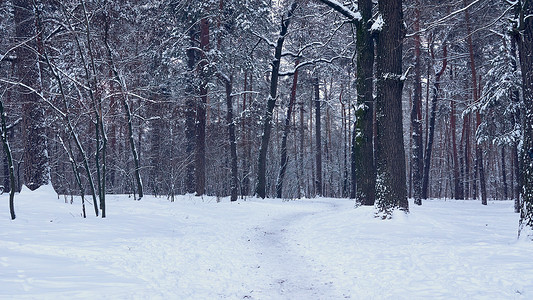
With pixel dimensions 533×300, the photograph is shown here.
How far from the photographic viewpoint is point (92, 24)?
37.8 ft

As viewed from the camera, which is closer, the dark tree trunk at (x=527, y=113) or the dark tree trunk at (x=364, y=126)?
the dark tree trunk at (x=527, y=113)

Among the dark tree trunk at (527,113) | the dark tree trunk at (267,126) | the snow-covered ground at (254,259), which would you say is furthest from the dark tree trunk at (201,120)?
the dark tree trunk at (527,113)

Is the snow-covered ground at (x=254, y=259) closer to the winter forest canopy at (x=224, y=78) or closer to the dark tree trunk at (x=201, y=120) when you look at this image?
the winter forest canopy at (x=224, y=78)

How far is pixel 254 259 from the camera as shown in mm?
7629

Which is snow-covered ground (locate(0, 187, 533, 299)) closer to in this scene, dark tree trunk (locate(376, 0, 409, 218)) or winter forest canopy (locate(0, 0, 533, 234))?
dark tree trunk (locate(376, 0, 409, 218))

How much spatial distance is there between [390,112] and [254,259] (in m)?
5.13

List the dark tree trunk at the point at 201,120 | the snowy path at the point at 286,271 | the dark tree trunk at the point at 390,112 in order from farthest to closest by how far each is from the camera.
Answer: the dark tree trunk at the point at 201,120
the dark tree trunk at the point at 390,112
the snowy path at the point at 286,271

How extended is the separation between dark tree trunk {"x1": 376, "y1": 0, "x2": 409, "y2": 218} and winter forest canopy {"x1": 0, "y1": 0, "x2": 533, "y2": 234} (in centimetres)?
3

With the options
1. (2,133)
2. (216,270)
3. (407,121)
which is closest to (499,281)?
(216,270)

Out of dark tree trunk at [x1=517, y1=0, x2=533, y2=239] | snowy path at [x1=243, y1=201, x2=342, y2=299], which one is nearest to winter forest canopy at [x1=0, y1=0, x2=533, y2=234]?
dark tree trunk at [x1=517, y1=0, x2=533, y2=239]

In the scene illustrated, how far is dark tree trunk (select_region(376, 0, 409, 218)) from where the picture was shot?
9727 mm

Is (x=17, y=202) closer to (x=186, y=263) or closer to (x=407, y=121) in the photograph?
(x=186, y=263)

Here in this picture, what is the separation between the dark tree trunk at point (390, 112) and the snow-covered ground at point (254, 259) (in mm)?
729

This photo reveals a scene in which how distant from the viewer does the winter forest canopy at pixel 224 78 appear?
32.5 ft
